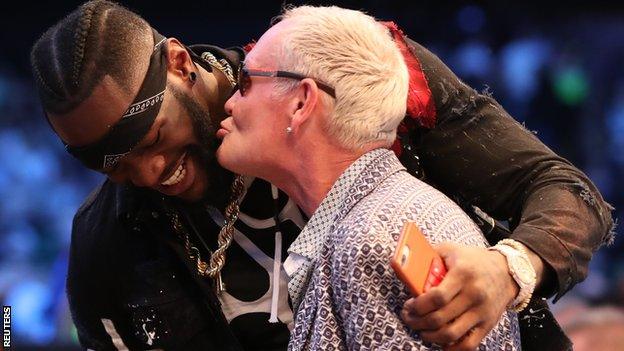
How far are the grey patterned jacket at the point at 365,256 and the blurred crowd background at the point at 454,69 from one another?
2.56 meters

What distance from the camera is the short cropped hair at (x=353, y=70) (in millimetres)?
2152

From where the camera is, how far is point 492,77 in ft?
15.5

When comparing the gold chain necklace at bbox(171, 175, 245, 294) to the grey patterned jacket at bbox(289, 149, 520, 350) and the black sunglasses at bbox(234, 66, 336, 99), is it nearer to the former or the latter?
the black sunglasses at bbox(234, 66, 336, 99)

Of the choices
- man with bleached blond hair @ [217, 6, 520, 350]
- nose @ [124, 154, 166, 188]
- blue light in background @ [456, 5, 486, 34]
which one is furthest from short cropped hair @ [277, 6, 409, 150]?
blue light in background @ [456, 5, 486, 34]

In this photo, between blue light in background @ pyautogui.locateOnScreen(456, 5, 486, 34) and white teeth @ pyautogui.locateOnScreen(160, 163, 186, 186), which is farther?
blue light in background @ pyautogui.locateOnScreen(456, 5, 486, 34)

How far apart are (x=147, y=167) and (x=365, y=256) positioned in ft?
2.72

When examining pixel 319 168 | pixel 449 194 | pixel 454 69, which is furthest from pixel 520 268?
pixel 454 69

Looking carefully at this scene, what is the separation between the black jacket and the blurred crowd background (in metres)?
1.79

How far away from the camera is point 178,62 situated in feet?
8.54

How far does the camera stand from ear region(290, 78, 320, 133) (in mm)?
2168

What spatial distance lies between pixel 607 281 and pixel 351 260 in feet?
8.37

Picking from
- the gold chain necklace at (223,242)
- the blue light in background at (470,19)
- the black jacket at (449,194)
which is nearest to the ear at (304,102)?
the black jacket at (449,194)

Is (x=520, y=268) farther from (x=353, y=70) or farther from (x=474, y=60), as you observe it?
(x=474, y=60)

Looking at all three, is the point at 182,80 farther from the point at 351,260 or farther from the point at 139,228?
the point at 351,260
